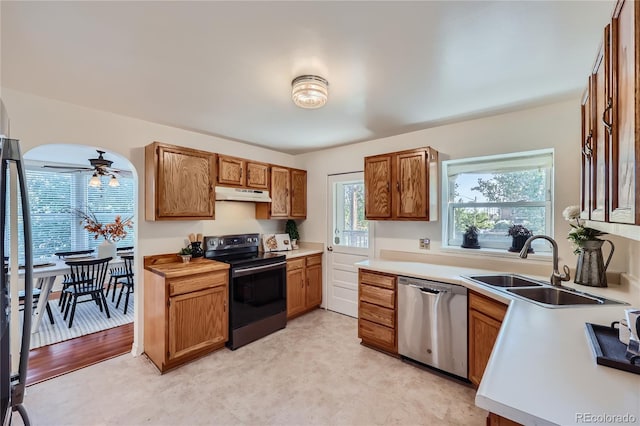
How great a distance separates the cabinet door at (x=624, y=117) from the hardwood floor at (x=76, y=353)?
13.0 feet

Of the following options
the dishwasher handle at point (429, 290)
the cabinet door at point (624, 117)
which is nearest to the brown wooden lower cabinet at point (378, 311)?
the dishwasher handle at point (429, 290)

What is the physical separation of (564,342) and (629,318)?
236 millimetres

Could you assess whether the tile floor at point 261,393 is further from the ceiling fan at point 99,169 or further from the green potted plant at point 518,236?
the ceiling fan at point 99,169

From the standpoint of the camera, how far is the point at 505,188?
2850 mm

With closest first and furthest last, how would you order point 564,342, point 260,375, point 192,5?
point 564,342 < point 192,5 < point 260,375

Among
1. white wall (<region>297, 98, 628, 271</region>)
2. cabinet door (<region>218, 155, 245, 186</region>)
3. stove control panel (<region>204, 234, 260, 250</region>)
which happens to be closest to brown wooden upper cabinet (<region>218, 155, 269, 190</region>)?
cabinet door (<region>218, 155, 245, 186</region>)

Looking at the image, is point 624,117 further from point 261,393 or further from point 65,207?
point 65,207

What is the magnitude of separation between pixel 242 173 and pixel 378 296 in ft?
7.30

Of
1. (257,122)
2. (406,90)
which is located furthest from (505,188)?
(257,122)

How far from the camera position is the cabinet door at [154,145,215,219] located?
2.72 meters

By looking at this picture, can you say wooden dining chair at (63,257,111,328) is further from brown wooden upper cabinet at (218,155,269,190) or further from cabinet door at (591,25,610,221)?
cabinet door at (591,25,610,221)

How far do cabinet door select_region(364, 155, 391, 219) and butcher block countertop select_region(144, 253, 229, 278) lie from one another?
1.79 metres

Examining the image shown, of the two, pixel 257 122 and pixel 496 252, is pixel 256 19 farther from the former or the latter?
pixel 496 252

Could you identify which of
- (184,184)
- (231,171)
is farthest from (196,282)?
(231,171)
